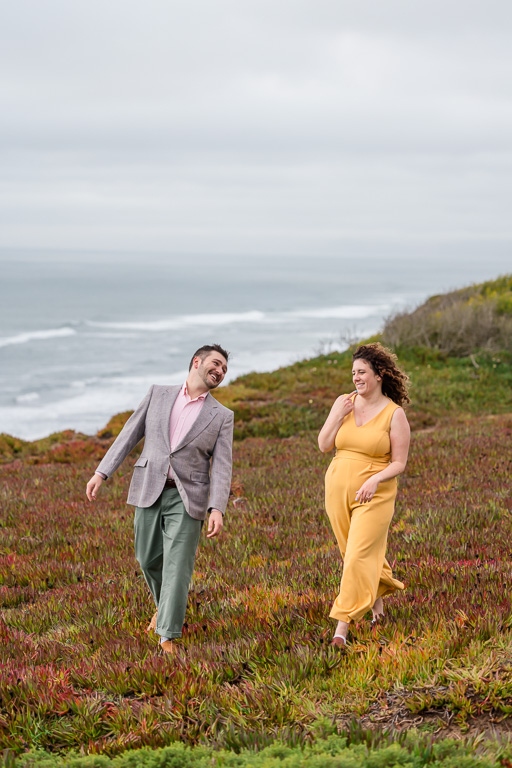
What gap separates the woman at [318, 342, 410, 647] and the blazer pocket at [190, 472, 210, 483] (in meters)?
0.92

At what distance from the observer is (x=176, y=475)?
5.27m

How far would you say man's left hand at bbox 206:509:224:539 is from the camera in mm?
Result: 4894

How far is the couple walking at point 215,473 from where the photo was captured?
199 inches

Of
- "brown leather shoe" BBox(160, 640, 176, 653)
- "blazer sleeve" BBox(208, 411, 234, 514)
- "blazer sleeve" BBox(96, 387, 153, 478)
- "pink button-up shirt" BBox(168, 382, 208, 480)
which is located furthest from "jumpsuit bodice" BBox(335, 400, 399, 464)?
"brown leather shoe" BBox(160, 640, 176, 653)

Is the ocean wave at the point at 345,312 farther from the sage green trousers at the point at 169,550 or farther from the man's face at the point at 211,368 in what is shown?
the sage green trousers at the point at 169,550

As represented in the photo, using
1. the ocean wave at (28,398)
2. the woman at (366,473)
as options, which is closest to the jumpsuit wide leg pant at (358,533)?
the woman at (366,473)

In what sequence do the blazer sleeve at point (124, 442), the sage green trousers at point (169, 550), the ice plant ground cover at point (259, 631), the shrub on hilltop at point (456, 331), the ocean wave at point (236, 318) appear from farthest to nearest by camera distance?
the ocean wave at point (236, 318) < the shrub on hilltop at point (456, 331) < the blazer sleeve at point (124, 442) < the sage green trousers at point (169, 550) < the ice plant ground cover at point (259, 631)

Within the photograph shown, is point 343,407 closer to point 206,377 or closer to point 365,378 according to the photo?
point 365,378

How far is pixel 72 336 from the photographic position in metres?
90.1

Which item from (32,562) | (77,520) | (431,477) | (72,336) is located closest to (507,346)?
(431,477)

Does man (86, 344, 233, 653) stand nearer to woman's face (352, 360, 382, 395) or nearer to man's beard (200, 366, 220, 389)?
man's beard (200, 366, 220, 389)

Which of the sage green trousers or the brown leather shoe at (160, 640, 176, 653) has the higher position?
the sage green trousers

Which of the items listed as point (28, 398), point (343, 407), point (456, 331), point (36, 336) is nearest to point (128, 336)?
point (36, 336)

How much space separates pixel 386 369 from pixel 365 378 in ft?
0.61
